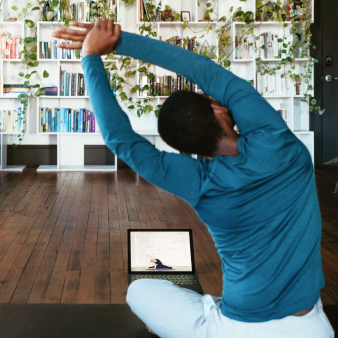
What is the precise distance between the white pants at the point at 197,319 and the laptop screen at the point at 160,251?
86 cm

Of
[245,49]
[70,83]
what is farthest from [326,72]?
[70,83]

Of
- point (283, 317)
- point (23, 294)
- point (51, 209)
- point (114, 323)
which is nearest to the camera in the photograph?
point (283, 317)

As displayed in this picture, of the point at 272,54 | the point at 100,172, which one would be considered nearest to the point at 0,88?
the point at 100,172

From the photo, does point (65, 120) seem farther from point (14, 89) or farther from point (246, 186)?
point (246, 186)

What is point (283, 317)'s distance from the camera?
929mm

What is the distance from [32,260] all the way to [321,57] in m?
5.04

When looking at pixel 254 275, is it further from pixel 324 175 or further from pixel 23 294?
pixel 324 175

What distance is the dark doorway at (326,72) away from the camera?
590 cm

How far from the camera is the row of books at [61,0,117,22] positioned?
5.52 metres

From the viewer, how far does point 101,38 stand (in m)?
0.93

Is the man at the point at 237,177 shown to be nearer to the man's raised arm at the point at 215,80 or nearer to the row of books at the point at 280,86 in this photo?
the man's raised arm at the point at 215,80

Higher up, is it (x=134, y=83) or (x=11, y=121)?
(x=134, y=83)

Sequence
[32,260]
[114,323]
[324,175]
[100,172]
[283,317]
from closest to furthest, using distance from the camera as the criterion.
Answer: [283,317], [114,323], [32,260], [324,175], [100,172]

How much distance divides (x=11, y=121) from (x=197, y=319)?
17.1 feet
